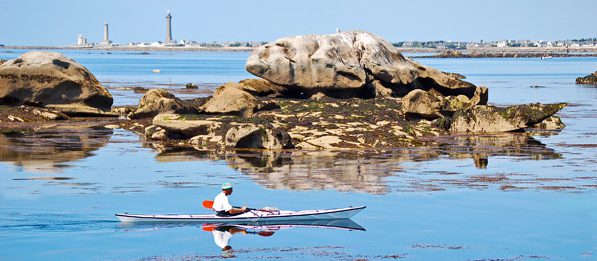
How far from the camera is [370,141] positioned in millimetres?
37031

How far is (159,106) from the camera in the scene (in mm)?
44531

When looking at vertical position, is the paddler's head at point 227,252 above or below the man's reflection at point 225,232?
below

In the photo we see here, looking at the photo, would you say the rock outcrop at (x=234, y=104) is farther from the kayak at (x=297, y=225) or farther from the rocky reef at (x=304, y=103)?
the kayak at (x=297, y=225)

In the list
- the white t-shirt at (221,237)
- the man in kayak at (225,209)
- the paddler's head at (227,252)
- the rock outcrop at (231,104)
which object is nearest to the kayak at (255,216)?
the man in kayak at (225,209)

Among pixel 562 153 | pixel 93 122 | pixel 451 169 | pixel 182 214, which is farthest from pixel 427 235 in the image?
pixel 93 122

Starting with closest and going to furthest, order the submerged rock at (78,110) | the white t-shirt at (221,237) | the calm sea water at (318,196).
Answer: the calm sea water at (318,196) → the white t-shirt at (221,237) → the submerged rock at (78,110)

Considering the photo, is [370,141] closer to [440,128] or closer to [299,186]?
[440,128]

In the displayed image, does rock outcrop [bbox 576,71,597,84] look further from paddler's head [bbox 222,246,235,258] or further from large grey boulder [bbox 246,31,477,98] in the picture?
paddler's head [bbox 222,246,235,258]

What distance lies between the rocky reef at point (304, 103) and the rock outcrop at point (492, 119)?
4cm

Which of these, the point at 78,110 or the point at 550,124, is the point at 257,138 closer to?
the point at 78,110

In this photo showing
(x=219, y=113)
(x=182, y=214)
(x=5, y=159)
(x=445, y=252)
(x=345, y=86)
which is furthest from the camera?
(x=345, y=86)

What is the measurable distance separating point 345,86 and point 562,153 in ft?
59.8

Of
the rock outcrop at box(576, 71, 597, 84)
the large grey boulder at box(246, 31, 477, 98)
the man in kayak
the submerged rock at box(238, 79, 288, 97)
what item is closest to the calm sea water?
the man in kayak

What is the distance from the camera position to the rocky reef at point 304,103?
124 feet
